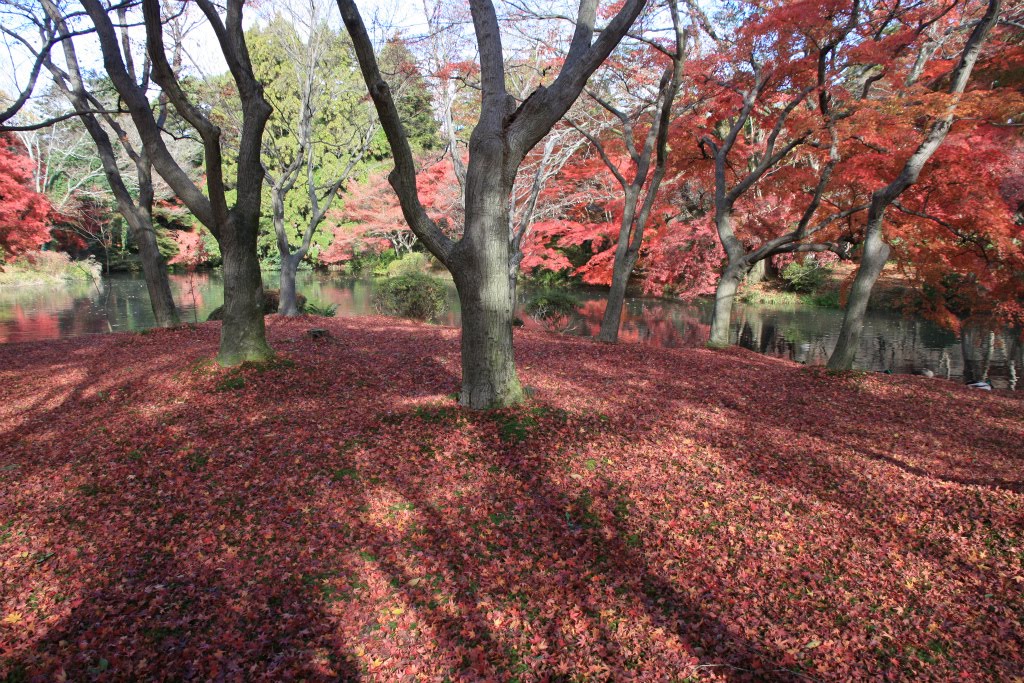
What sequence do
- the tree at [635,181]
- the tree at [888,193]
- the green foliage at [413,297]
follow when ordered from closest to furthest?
the tree at [888,193], the tree at [635,181], the green foliage at [413,297]

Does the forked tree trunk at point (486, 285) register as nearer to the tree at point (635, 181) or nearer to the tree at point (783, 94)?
the tree at point (635, 181)

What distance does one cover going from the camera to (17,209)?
16281mm

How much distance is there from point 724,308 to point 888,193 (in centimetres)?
400

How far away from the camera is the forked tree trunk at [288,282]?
41.9 feet

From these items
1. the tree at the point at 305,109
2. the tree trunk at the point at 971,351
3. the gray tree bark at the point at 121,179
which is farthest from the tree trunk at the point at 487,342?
the tree trunk at the point at 971,351

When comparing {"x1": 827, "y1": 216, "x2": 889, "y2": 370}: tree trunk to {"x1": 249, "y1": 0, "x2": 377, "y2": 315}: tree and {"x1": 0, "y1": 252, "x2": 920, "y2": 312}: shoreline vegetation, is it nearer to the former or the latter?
{"x1": 249, "y1": 0, "x2": 377, "y2": 315}: tree

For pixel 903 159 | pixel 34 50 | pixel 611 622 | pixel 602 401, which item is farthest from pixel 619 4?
pixel 611 622

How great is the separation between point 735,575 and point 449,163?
1738 cm

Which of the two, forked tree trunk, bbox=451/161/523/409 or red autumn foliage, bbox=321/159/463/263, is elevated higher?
red autumn foliage, bbox=321/159/463/263

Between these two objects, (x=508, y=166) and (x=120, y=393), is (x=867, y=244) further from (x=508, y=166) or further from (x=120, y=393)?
(x=120, y=393)

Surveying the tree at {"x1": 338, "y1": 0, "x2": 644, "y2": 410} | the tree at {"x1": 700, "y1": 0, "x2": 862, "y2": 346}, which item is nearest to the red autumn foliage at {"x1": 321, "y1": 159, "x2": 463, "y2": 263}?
the tree at {"x1": 700, "y1": 0, "x2": 862, "y2": 346}

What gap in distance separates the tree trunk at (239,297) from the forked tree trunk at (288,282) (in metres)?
7.26

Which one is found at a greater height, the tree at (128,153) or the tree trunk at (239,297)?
the tree at (128,153)

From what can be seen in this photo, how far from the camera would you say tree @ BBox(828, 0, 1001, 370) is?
632 cm
